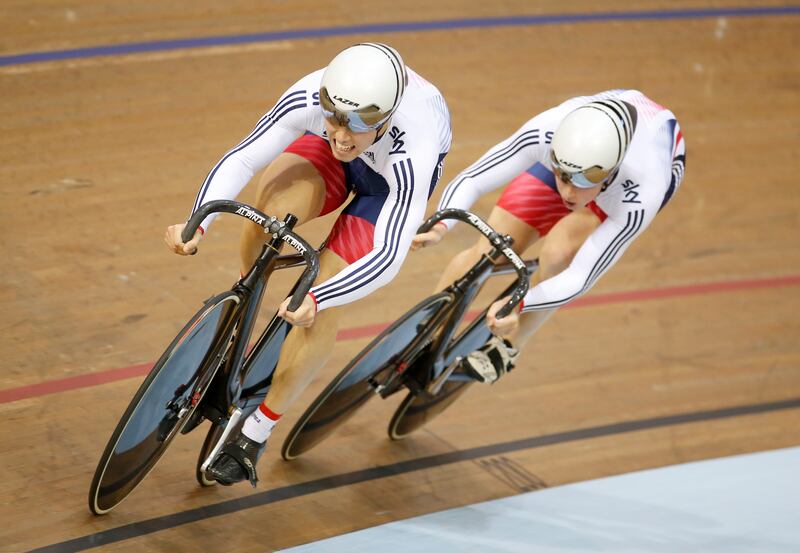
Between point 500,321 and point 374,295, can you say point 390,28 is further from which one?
point 500,321

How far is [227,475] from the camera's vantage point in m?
3.33

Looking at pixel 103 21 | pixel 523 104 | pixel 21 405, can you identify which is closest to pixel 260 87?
pixel 103 21

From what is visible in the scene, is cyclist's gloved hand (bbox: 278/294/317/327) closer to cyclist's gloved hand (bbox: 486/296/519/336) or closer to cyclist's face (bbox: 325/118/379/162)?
cyclist's face (bbox: 325/118/379/162)

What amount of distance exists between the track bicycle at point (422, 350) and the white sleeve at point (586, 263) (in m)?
0.10

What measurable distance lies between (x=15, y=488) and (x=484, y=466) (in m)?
1.68

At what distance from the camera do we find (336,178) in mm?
3471

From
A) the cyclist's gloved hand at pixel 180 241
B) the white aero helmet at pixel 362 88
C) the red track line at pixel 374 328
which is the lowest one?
the red track line at pixel 374 328

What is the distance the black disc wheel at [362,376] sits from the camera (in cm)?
363

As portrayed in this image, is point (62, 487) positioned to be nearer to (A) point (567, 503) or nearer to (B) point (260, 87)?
(A) point (567, 503)

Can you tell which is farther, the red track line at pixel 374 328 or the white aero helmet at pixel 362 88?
the red track line at pixel 374 328

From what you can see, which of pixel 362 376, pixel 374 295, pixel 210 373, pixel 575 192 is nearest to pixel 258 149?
pixel 210 373

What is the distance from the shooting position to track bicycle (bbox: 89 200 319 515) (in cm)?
304

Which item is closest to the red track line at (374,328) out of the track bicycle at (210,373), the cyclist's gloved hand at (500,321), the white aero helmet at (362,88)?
the track bicycle at (210,373)

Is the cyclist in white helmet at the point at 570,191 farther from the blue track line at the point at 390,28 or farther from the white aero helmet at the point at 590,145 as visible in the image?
the blue track line at the point at 390,28
